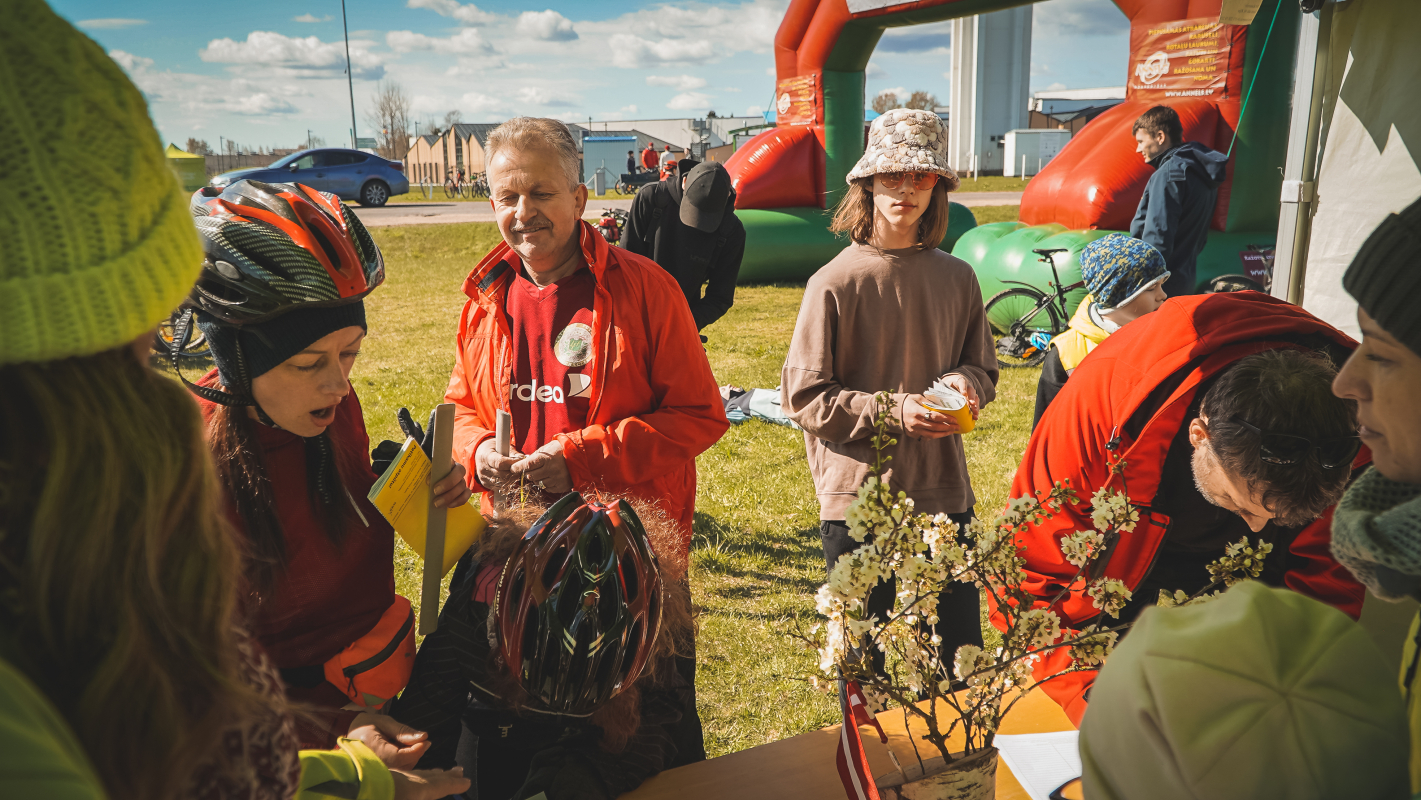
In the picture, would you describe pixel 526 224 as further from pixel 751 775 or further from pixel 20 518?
pixel 20 518

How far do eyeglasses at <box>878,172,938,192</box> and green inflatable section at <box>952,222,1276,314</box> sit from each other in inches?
197

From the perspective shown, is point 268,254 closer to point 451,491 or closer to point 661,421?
point 451,491

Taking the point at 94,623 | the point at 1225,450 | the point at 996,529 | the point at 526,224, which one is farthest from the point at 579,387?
the point at 94,623

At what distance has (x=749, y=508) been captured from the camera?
5.23 meters

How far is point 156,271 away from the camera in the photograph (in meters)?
0.64

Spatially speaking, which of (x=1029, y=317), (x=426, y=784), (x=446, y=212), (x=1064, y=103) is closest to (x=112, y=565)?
(x=426, y=784)

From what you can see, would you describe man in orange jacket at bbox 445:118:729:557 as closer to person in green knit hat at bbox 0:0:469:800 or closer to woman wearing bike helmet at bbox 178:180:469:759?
woman wearing bike helmet at bbox 178:180:469:759

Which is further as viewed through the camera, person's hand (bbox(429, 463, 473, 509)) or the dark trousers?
the dark trousers

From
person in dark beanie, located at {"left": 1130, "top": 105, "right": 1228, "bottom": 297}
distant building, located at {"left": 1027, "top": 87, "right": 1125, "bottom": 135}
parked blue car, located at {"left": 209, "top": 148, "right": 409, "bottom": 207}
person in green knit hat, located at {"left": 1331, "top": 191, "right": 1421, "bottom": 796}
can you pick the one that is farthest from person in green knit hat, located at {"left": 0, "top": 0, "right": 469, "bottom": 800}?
distant building, located at {"left": 1027, "top": 87, "right": 1125, "bottom": 135}

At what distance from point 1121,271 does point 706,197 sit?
2.19m

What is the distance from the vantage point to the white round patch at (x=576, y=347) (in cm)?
223

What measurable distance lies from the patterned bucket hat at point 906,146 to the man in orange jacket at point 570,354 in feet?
2.42

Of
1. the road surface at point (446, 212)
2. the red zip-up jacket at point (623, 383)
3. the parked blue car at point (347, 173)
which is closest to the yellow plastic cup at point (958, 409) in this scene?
the red zip-up jacket at point (623, 383)

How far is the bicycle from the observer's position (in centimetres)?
787
